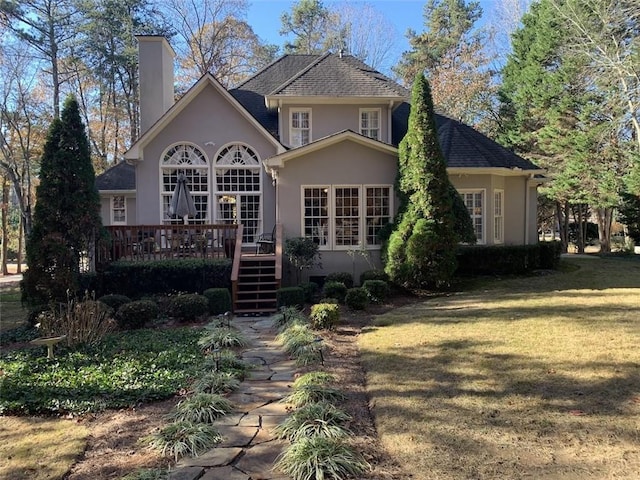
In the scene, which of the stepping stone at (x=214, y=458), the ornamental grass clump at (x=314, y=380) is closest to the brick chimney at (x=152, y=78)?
the ornamental grass clump at (x=314, y=380)

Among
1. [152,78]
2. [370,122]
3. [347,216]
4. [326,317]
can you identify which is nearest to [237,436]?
[326,317]

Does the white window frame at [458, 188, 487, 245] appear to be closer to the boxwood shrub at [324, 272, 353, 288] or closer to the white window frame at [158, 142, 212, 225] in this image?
the boxwood shrub at [324, 272, 353, 288]

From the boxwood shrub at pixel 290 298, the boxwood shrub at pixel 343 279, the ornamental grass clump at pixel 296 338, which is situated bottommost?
the ornamental grass clump at pixel 296 338

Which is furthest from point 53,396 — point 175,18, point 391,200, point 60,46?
point 175,18

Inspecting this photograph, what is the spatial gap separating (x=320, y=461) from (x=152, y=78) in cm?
1569

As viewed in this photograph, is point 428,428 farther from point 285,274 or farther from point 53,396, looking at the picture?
point 285,274

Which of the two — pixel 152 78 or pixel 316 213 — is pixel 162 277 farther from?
pixel 152 78

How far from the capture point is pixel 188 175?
48.4ft

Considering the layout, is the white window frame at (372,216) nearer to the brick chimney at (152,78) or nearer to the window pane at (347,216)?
the window pane at (347,216)

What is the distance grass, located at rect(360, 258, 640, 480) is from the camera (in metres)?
3.54

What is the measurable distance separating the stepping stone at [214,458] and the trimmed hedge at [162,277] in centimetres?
764

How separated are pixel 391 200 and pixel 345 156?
1.85 meters

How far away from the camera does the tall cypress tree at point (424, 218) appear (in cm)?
1110

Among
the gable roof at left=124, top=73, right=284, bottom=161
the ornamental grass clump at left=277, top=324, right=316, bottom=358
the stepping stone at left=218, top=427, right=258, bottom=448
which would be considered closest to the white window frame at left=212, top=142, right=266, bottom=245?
the gable roof at left=124, top=73, right=284, bottom=161
